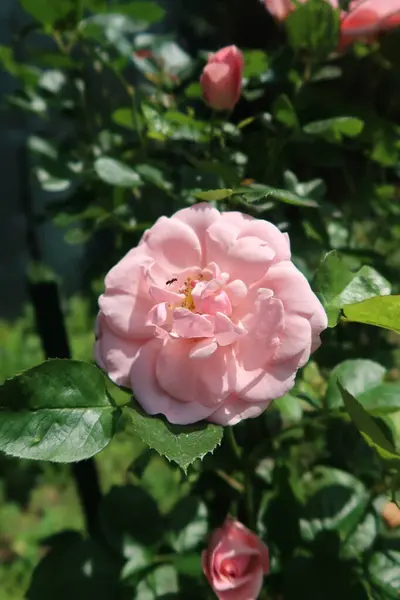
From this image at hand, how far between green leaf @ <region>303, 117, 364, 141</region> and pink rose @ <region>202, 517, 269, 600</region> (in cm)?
45

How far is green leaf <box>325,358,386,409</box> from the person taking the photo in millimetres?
730

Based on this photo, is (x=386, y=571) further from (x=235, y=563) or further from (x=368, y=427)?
(x=368, y=427)

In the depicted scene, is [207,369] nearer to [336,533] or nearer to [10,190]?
[336,533]

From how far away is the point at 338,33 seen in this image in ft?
2.55

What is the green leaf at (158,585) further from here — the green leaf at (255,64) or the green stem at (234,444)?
the green leaf at (255,64)

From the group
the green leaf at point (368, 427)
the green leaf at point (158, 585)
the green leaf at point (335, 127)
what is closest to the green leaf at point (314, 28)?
the green leaf at point (335, 127)

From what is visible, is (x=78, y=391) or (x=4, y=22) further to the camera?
(x=4, y=22)

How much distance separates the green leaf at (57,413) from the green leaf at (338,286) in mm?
221

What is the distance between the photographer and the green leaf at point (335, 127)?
28.3 inches

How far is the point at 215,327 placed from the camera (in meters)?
0.53

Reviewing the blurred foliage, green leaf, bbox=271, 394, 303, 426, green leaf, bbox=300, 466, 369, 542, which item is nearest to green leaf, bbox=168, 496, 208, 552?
the blurred foliage

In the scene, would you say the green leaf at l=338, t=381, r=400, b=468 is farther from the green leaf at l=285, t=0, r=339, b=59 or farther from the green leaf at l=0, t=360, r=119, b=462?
the green leaf at l=285, t=0, r=339, b=59

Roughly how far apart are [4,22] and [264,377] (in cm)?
272

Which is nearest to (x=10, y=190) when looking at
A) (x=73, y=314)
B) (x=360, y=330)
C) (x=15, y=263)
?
(x=15, y=263)
